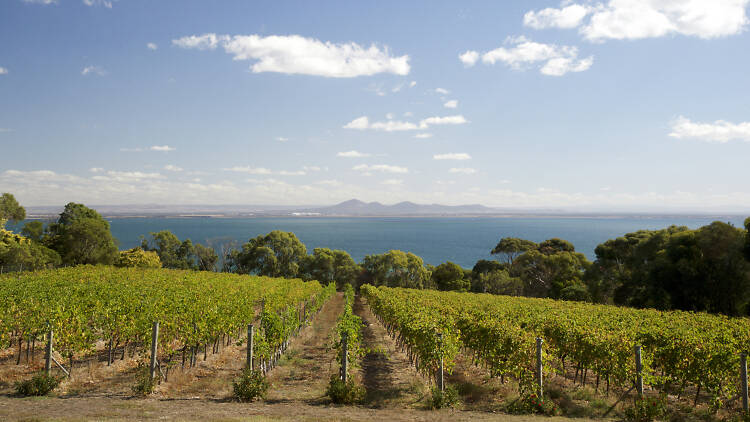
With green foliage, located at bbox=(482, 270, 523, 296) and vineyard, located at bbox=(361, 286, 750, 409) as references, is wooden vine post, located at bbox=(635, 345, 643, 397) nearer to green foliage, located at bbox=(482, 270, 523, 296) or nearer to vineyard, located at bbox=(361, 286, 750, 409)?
vineyard, located at bbox=(361, 286, 750, 409)

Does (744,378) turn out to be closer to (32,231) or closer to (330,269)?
(330,269)

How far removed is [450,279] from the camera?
58188 millimetres

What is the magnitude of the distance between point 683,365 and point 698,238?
25.2 meters

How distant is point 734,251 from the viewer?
2622cm

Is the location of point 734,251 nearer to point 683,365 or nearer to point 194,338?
point 683,365

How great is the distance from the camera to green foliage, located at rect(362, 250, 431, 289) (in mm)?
57531

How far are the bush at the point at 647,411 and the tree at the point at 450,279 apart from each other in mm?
49721

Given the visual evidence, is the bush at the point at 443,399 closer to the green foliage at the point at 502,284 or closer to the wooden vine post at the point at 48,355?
the wooden vine post at the point at 48,355

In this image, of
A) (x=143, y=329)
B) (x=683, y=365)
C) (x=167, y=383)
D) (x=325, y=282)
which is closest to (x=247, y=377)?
(x=167, y=383)

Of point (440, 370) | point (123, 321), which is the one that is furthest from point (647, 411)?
point (123, 321)

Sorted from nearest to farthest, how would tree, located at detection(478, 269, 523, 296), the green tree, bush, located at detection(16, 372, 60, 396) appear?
1. bush, located at detection(16, 372, 60, 396)
2. tree, located at detection(478, 269, 523, 296)
3. the green tree

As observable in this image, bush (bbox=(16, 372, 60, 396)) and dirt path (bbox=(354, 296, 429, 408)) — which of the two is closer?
bush (bbox=(16, 372, 60, 396))

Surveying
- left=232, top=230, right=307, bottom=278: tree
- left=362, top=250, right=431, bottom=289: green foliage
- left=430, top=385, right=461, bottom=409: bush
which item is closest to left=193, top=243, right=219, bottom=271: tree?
left=232, top=230, right=307, bottom=278: tree

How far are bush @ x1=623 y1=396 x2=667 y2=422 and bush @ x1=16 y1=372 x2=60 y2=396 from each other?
12927mm
